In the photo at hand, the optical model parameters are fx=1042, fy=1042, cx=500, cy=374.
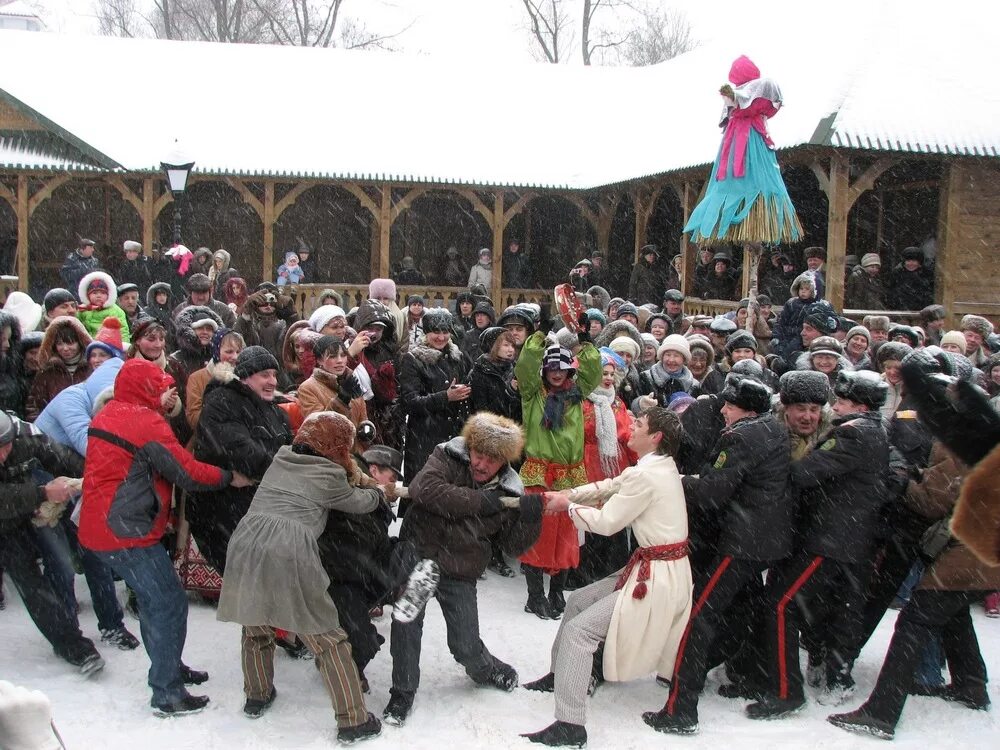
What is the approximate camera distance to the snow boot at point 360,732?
4.83 m

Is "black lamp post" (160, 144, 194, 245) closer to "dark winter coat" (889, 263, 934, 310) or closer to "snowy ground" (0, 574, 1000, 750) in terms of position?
"snowy ground" (0, 574, 1000, 750)

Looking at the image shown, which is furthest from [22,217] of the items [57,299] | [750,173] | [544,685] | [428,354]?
[544,685]

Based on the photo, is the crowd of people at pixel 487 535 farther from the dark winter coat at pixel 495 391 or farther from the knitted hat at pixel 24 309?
the knitted hat at pixel 24 309

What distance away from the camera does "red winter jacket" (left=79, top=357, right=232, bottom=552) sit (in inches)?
199

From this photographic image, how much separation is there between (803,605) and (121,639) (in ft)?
12.2

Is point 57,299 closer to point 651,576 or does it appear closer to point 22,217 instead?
point 651,576

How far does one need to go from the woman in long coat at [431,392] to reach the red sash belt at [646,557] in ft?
7.53

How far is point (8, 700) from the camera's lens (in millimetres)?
2096

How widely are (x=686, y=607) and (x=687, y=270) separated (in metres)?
12.2

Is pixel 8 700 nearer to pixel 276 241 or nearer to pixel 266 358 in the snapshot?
pixel 266 358

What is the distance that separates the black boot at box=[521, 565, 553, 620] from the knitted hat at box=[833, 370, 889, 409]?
230 cm

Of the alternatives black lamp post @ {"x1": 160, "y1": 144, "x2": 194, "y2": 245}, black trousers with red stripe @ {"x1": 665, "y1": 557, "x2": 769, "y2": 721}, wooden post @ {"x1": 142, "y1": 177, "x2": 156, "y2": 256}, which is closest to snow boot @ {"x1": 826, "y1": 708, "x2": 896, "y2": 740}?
black trousers with red stripe @ {"x1": 665, "y1": 557, "x2": 769, "y2": 721}

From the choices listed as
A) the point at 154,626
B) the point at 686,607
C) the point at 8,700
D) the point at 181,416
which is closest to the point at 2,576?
the point at 181,416

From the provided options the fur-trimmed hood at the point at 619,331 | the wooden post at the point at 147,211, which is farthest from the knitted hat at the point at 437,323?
the wooden post at the point at 147,211
